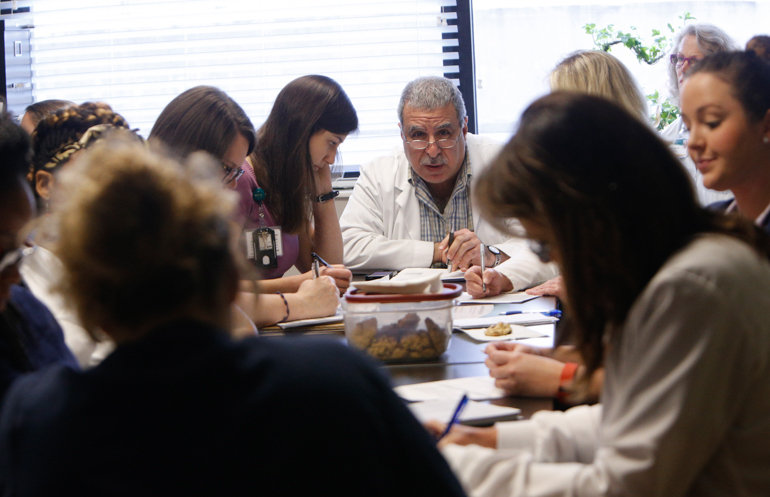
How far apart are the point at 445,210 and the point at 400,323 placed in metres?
1.97

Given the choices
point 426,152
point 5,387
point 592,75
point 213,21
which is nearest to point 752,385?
point 5,387

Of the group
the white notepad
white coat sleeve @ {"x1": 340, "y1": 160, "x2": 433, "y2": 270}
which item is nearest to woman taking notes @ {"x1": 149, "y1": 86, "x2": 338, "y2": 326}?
the white notepad

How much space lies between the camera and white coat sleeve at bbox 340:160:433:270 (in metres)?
3.08

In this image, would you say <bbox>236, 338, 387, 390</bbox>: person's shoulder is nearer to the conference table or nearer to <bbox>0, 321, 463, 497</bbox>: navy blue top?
<bbox>0, 321, 463, 497</bbox>: navy blue top

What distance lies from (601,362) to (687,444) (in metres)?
0.15

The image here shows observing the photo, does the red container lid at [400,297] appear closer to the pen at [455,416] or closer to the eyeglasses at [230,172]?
the pen at [455,416]

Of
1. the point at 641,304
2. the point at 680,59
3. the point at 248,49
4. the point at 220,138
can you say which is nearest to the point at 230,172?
the point at 220,138

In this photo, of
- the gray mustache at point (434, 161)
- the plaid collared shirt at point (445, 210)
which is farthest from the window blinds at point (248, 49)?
the gray mustache at point (434, 161)

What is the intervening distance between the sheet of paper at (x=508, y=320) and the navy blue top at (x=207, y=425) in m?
1.27

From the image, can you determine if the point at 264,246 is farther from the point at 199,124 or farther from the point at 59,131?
the point at 59,131

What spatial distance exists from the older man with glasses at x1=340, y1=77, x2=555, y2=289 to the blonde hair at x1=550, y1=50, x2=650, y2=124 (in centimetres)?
55

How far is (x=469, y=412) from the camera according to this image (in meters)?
1.17

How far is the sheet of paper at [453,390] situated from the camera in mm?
1273

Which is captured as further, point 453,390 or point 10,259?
point 453,390
